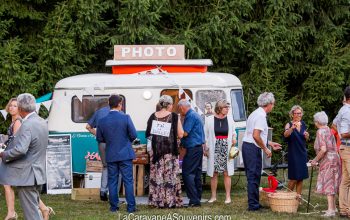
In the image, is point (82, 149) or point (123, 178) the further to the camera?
point (82, 149)

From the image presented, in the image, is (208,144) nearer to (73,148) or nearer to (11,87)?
(73,148)

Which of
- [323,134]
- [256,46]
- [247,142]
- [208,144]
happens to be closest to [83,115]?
[208,144]

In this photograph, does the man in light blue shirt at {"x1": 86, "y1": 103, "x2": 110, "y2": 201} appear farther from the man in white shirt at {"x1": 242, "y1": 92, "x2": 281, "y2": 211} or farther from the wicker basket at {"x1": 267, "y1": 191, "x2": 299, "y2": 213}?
the wicker basket at {"x1": 267, "y1": 191, "x2": 299, "y2": 213}

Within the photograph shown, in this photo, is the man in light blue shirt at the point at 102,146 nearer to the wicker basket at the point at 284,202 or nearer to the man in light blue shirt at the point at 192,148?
the man in light blue shirt at the point at 192,148

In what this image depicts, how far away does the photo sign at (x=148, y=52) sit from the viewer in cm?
1338

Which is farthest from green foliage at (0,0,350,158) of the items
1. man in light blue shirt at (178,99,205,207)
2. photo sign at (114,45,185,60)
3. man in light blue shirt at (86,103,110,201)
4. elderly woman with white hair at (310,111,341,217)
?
elderly woman with white hair at (310,111,341,217)

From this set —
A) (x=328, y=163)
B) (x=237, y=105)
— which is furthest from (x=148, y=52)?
(x=328, y=163)

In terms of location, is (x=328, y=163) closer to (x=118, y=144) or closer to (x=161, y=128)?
(x=161, y=128)

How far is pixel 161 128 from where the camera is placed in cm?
1054

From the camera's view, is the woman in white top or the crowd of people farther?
the woman in white top

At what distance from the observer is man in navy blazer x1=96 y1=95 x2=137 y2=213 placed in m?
10.2

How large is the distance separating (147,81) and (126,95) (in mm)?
445

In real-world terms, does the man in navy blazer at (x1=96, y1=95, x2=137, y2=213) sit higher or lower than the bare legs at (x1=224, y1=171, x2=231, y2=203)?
higher

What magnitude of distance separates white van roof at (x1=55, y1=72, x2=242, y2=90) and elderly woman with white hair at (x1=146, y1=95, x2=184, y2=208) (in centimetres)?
232
